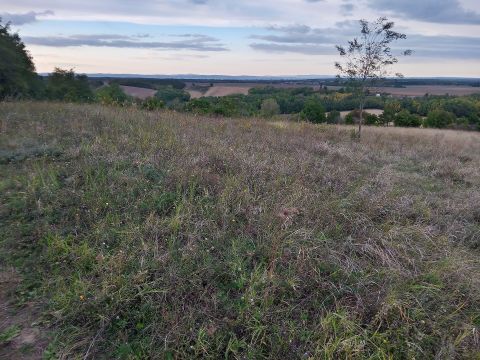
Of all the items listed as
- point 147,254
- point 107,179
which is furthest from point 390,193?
point 107,179

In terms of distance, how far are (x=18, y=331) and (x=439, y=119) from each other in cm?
3239

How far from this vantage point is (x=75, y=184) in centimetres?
424

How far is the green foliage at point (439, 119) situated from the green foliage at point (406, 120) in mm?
800

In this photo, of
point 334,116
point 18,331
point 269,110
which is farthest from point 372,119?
point 18,331

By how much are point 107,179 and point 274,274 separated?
255cm

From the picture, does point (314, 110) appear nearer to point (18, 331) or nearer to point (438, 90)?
point (18, 331)

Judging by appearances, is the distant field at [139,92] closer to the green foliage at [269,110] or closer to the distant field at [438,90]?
the green foliage at [269,110]

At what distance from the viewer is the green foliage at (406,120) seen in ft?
90.9

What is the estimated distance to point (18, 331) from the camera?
2445 mm

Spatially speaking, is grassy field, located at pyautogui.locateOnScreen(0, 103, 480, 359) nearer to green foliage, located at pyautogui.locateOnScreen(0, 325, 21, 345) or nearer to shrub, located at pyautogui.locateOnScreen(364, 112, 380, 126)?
green foliage, located at pyautogui.locateOnScreen(0, 325, 21, 345)

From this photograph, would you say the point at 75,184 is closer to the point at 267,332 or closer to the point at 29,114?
the point at 267,332

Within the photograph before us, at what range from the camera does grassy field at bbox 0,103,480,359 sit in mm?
2445

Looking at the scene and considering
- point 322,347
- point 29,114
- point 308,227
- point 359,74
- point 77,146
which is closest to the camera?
point 322,347

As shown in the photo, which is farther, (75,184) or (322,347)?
(75,184)
